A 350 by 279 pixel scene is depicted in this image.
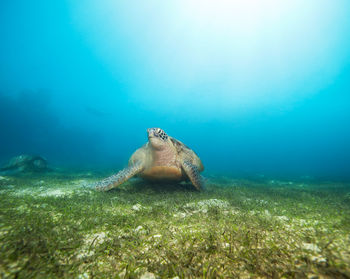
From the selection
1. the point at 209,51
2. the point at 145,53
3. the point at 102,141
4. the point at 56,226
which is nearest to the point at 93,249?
the point at 56,226

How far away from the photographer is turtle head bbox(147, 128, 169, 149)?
16.3 ft

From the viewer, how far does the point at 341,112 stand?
130000mm

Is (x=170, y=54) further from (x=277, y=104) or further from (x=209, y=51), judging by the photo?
(x=277, y=104)

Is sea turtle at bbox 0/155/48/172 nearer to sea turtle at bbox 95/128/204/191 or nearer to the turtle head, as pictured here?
sea turtle at bbox 95/128/204/191

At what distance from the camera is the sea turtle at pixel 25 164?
429 inches

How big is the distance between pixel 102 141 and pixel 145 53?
299ft

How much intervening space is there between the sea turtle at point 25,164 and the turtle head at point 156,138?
38.0ft

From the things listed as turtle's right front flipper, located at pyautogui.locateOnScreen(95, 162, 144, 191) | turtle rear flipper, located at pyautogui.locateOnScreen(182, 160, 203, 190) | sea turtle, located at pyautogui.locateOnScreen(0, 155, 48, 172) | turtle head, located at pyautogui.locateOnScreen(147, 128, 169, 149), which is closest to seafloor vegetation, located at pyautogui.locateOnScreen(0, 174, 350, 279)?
turtle's right front flipper, located at pyautogui.locateOnScreen(95, 162, 144, 191)

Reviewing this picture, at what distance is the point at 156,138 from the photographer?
16.4ft

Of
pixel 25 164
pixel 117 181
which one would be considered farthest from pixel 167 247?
pixel 25 164

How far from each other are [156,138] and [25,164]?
1234 cm

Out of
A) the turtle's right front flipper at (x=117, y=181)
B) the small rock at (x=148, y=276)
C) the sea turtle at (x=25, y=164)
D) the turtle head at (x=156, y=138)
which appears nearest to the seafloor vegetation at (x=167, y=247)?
the small rock at (x=148, y=276)

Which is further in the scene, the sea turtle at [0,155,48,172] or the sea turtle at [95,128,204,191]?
the sea turtle at [0,155,48,172]

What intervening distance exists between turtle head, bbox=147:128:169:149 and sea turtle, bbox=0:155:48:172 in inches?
456
